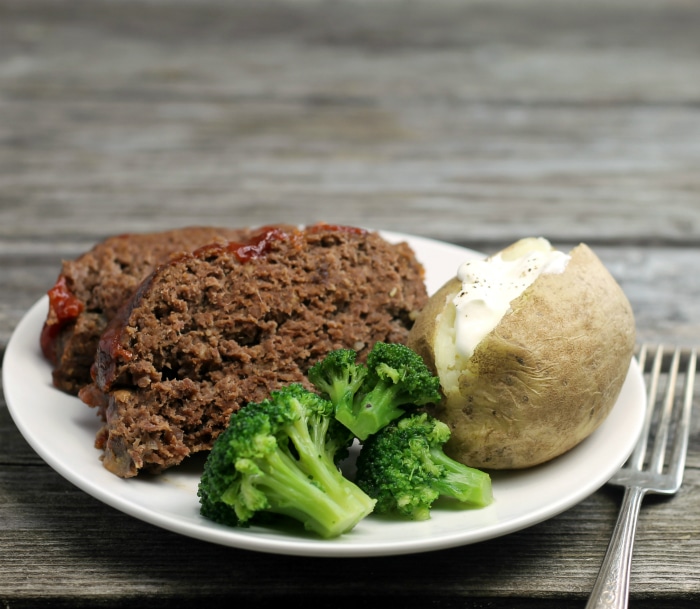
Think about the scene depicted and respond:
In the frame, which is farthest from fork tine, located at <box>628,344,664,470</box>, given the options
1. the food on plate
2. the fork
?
the food on plate

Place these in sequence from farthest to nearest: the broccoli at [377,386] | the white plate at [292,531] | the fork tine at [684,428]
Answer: the fork tine at [684,428]
the broccoli at [377,386]
the white plate at [292,531]

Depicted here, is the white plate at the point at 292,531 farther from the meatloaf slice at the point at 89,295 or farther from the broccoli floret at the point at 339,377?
the broccoli floret at the point at 339,377

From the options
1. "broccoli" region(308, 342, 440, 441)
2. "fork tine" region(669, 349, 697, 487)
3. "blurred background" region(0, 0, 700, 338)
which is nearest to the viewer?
"broccoli" region(308, 342, 440, 441)

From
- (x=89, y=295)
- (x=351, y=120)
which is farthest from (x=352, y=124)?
(x=89, y=295)

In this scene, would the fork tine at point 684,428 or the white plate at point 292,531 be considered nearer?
the white plate at point 292,531

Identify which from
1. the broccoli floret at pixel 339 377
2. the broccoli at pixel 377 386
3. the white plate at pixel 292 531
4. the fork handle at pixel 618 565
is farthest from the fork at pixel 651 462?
the broccoli floret at pixel 339 377

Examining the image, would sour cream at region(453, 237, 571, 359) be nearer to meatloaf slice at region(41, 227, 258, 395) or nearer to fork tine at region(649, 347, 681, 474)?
fork tine at region(649, 347, 681, 474)

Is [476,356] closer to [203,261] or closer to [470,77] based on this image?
[203,261]
